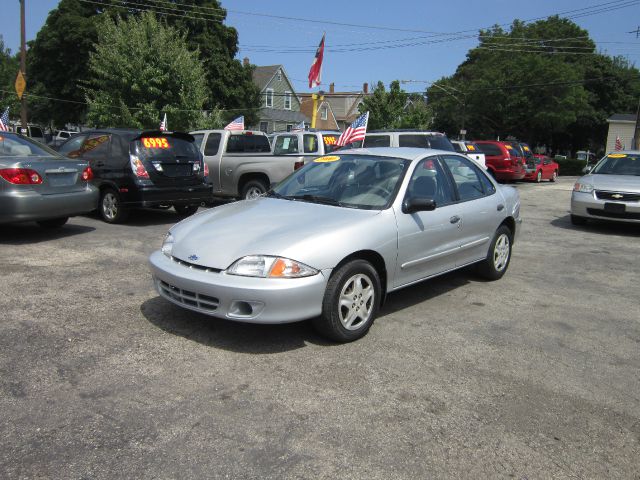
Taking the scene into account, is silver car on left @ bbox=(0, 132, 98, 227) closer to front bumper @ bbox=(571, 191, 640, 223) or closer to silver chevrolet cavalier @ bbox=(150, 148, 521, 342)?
silver chevrolet cavalier @ bbox=(150, 148, 521, 342)

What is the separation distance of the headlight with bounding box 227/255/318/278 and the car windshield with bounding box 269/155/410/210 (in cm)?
106

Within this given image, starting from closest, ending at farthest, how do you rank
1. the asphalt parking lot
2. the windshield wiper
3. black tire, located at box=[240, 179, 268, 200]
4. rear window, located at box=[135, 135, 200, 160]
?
the asphalt parking lot, the windshield wiper, rear window, located at box=[135, 135, 200, 160], black tire, located at box=[240, 179, 268, 200]

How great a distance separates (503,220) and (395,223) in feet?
7.39

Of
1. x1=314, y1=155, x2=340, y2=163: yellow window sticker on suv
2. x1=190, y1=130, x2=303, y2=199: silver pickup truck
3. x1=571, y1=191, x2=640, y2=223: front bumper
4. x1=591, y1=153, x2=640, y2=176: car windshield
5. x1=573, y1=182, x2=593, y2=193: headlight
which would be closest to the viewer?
x1=314, y1=155, x2=340, y2=163: yellow window sticker on suv

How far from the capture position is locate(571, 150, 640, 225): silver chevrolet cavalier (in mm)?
9766

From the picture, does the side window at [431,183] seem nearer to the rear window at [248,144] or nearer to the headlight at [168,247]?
the headlight at [168,247]

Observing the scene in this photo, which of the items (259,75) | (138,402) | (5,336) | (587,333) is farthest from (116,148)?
(259,75)

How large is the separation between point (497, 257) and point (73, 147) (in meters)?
7.56

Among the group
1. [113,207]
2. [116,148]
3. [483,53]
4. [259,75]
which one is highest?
[483,53]

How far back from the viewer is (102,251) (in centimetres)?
705

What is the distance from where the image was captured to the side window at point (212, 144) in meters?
12.1

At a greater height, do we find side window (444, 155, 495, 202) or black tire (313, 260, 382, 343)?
side window (444, 155, 495, 202)

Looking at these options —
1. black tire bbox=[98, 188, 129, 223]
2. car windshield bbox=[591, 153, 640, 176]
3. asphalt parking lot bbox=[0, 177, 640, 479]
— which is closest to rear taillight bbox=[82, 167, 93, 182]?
black tire bbox=[98, 188, 129, 223]

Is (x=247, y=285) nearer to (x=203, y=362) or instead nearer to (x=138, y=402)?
(x=203, y=362)
